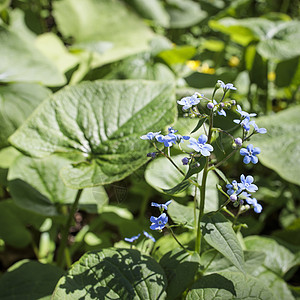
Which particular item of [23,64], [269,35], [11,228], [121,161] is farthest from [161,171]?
[269,35]

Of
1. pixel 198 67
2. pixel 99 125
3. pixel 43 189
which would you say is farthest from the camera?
pixel 198 67

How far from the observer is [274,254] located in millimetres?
1113

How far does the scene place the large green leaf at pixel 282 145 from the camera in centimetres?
122

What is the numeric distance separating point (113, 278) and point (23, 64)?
1.04 meters

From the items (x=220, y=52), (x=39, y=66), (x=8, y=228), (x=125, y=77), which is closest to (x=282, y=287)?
(x=8, y=228)

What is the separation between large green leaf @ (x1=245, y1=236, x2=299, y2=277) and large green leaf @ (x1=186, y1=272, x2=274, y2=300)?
0.30 m

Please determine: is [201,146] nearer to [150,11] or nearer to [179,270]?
[179,270]

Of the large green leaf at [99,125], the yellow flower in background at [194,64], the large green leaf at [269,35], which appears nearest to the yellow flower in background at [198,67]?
the yellow flower in background at [194,64]

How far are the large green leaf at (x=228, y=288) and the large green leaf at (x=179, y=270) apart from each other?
0.08ft

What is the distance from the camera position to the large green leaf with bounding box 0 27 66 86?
144 cm

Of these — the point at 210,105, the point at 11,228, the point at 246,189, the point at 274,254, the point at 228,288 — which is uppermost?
the point at 210,105

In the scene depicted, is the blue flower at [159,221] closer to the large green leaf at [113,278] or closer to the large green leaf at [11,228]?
the large green leaf at [113,278]

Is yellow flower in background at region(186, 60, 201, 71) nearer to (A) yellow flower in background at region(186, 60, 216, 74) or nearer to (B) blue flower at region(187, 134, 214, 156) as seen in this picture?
(A) yellow flower in background at region(186, 60, 216, 74)

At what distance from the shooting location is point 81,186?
2.85 feet
